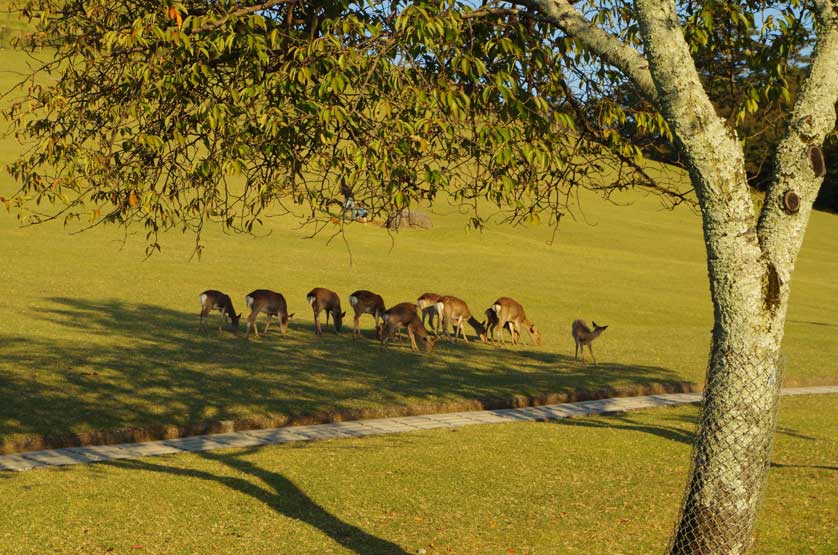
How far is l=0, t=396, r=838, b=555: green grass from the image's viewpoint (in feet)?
30.3

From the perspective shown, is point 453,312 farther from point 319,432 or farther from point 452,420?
point 319,432

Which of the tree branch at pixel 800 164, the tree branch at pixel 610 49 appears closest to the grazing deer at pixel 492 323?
the tree branch at pixel 610 49

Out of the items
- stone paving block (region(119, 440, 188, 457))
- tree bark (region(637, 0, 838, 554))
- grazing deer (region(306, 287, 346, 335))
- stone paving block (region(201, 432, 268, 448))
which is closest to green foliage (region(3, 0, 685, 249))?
tree bark (region(637, 0, 838, 554))

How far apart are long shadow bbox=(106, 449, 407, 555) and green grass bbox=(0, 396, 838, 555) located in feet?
0.07

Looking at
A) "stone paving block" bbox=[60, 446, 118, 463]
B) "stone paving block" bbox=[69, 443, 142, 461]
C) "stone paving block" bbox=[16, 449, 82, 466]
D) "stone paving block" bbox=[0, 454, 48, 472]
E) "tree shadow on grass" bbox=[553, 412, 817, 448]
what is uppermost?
"tree shadow on grass" bbox=[553, 412, 817, 448]

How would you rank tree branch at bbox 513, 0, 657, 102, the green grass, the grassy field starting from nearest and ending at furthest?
1. tree branch at bbox 513, 0, 657, 102
2. the green grass
3. the grassy field

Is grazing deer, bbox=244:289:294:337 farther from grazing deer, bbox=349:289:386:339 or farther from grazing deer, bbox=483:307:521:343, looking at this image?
grazing deer, bbox=483:307:521:343

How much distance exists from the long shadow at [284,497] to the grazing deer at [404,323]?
10572 mm

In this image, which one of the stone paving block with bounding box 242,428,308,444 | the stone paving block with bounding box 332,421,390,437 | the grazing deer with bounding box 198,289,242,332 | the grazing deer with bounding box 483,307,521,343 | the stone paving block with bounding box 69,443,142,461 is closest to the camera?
the stone paving block with bounding box 69,443,142,461

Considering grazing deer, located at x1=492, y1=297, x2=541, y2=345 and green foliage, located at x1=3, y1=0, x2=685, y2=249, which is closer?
green foliage, located at x1=3, y1=0, x2=685, y2=249

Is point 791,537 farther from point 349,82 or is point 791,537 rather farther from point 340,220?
point 349,82

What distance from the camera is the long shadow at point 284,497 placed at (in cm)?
925

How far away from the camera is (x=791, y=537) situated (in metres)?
10.1

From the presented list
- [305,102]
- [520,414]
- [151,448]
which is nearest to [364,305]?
[520,414]
